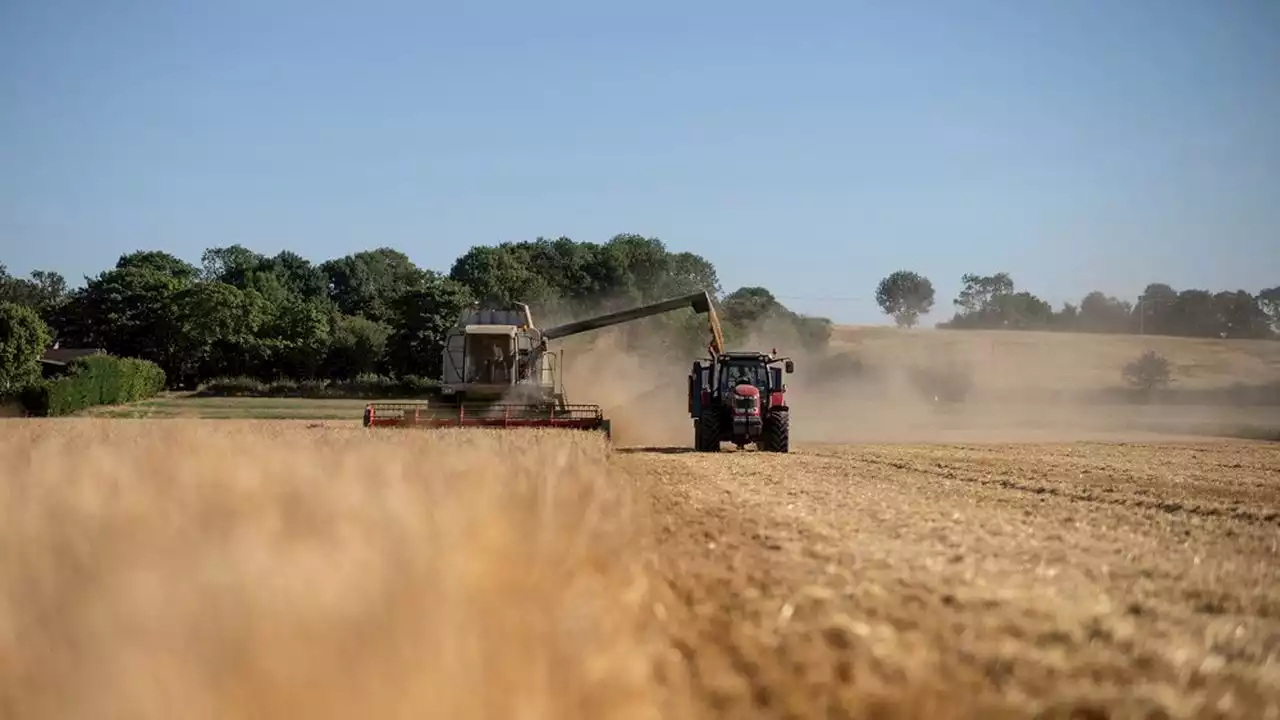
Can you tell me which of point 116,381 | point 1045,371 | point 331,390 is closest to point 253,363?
point 331,390

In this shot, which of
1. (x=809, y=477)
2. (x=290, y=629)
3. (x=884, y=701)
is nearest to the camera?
(x=290, y=629)

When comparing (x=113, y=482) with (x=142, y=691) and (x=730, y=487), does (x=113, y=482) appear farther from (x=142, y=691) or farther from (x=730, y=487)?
(x=730, y=487)

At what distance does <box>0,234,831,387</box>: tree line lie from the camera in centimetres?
7100

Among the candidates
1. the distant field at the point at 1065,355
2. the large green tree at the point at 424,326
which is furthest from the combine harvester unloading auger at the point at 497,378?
the large green tree at the point at 424,326

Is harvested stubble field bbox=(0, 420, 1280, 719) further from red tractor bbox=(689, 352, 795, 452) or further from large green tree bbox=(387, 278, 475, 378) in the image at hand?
large green tree bbox=(387, 278, 475, 378)

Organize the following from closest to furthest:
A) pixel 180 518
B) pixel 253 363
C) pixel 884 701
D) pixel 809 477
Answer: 1. pixel 884 701
2. pixel 180 518
3. pixel 809 477
4. pixel 253 363

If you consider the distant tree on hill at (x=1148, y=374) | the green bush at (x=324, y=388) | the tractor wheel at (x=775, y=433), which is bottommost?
the tractor wheel at (x=775, y=433)

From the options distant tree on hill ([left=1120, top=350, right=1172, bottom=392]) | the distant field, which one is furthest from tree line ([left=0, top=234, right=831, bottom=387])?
distant tree on hill ([left=1120, top=350, right=1172, bottom=392])

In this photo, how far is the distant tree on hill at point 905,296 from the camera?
142375mm

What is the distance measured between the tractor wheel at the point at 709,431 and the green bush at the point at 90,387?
28.1 meters

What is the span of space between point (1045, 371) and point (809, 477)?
56174 millimetres

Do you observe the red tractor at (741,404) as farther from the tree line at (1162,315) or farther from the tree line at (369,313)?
the tree line at (1162,315)

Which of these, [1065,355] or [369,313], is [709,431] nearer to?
[1065,355]

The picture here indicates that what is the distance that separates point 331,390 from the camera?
66.1m
